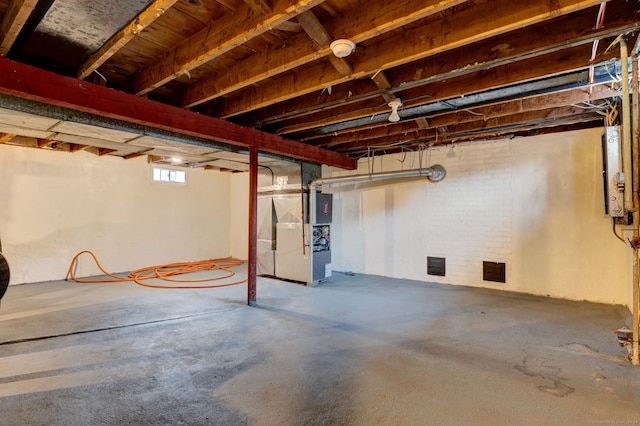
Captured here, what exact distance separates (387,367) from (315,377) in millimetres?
546

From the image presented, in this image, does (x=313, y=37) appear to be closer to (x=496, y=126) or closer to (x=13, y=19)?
(x=13, y=19)

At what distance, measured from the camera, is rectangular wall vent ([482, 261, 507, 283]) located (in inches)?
177

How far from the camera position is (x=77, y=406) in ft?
5.85

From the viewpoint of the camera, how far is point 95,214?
224 inches

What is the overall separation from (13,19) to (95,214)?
4.77 metres

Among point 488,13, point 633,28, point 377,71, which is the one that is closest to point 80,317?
point 377,71

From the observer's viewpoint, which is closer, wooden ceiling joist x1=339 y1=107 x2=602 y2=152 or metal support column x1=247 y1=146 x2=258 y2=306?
wooden ceiling joist x1=339 y1=107 x2=602 y2=152

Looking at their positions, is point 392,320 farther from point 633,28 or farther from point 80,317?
point 80,317

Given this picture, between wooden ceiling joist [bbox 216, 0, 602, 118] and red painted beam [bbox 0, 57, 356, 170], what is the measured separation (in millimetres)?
903

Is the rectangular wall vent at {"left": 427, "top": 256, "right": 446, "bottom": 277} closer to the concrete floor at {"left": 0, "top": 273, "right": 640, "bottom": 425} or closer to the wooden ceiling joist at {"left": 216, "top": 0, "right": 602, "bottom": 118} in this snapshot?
the concrete floor at {"left": 0, "top": 273, "right": 640, "bottom": 425}

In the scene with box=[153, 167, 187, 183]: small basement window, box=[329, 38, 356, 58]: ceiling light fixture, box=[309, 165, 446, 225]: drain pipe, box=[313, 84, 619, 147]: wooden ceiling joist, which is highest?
box=[313, 84, 619, 147]: wooden ceiling joist

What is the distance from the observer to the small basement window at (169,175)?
6.50m

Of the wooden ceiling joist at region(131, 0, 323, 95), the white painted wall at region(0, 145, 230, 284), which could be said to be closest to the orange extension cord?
the white painted wall at region(0, 145, 230, 284)

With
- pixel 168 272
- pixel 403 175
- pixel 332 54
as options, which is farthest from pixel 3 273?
pixel 403 175
